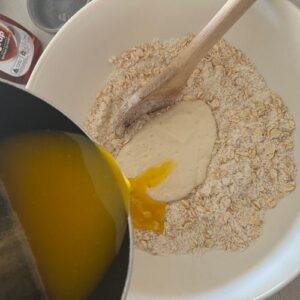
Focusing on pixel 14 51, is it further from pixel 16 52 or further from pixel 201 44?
pixel 201 44

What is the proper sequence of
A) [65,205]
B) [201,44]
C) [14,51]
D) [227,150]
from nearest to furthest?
[65,205], [201,44], [227,150], [14,51]

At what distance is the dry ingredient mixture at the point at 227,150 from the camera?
36.6 inches

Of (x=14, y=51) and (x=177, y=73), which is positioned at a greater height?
(x=177, y=73)

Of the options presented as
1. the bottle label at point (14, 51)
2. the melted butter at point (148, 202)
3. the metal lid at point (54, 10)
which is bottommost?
the bottle label at point (14, 51)

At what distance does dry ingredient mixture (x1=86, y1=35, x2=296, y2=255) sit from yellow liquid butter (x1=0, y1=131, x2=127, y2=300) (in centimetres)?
27

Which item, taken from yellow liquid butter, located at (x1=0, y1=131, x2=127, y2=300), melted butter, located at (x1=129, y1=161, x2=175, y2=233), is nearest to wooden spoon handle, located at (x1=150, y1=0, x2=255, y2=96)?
melted butter, located at (x1=129, y1=161, x2=175, y2=233)

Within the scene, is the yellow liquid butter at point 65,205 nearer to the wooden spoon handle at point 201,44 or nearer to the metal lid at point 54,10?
the wooden spoon handle at point 201,44

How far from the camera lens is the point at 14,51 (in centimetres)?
106

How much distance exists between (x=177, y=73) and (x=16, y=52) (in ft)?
1.14

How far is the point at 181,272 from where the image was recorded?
93 cm

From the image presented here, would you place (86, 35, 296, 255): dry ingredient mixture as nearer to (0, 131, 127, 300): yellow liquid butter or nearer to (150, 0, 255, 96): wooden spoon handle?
(150, 0, 255, 96): wooden spoon handle

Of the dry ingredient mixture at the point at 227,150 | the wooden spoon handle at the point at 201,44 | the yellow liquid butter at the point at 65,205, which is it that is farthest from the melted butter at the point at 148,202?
the yellow liquid butter at the point at 65,205

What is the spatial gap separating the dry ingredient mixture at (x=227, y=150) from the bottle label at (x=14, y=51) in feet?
0.62

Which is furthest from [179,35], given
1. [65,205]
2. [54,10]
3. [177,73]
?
[65,205]
